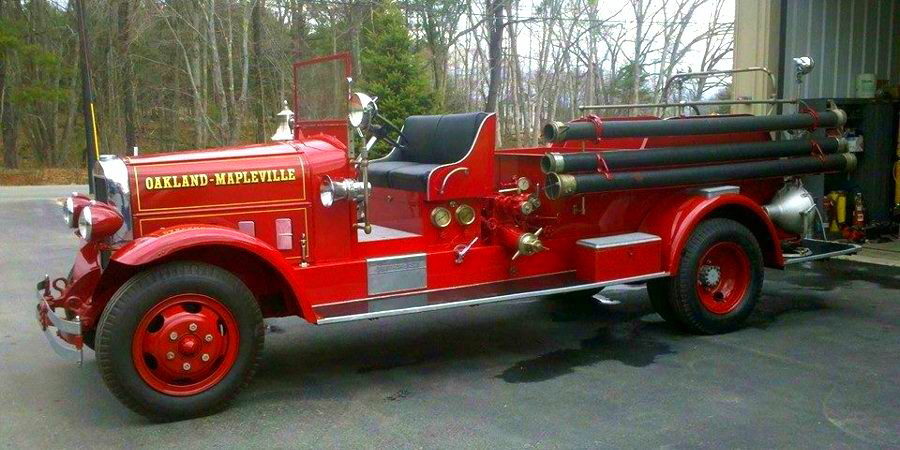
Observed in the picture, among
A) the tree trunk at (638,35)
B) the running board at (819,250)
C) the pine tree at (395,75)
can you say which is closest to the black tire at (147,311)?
the running board at (819,250)

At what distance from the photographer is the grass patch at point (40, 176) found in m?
27.4

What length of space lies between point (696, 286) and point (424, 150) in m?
2.16

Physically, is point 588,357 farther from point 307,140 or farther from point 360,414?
point 307,140

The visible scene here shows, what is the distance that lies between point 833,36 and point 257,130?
21907mm

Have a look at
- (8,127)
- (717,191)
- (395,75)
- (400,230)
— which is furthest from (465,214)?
(8,127)

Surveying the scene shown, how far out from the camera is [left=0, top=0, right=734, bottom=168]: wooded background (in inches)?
958

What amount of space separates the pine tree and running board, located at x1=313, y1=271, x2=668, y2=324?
14.8 metres

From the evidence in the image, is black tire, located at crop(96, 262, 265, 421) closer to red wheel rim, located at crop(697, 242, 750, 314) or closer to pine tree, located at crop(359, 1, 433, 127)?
red wheel rim, located at crop(697, 242, 750, 314)

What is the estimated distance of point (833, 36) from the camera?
1044cm

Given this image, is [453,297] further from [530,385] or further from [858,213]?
[858,213]

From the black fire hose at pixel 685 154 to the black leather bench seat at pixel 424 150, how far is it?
23.9 inches

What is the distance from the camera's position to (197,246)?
443 cm

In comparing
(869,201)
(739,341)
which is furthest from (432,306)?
(869,201)

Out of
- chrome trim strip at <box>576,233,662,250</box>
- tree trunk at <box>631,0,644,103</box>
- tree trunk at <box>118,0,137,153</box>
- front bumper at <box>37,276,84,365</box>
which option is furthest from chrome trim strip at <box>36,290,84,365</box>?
tree trunk at <box>631,0,644,103</box>
